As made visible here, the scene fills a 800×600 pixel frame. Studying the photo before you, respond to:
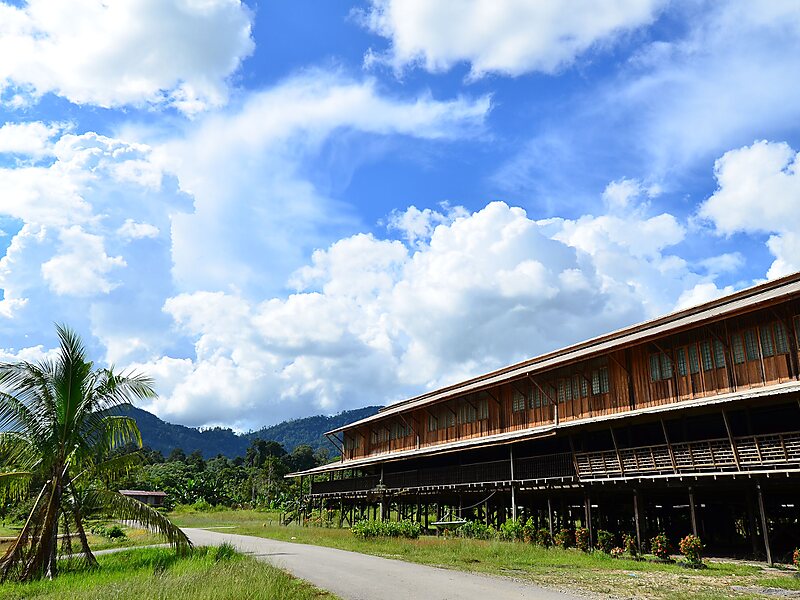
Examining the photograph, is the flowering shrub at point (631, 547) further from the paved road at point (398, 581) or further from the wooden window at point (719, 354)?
the paved road at point (398, 581)

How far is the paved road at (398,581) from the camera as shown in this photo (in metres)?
11.5

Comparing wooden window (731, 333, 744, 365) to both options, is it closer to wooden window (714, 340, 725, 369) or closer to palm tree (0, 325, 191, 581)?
wooden window (714, 340, 725, 369)

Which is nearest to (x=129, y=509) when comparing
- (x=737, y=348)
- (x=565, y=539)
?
(x=565, y=539)

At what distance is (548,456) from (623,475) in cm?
346

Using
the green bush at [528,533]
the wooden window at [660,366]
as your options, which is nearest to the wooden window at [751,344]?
the wooden window at [660,366]

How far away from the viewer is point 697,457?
19422mm

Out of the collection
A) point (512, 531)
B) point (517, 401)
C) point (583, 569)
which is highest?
point (517, 401)

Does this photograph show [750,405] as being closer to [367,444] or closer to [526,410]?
[526,410]

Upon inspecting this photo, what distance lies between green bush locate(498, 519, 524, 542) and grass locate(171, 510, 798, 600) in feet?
5.03

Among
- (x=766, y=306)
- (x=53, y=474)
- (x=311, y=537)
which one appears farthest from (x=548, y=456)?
(x=53, y=474)

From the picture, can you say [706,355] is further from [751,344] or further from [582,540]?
[582,540]

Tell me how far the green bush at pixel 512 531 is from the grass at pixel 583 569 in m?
1.53

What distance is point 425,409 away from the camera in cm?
3722

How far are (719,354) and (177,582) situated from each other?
1759 cm
